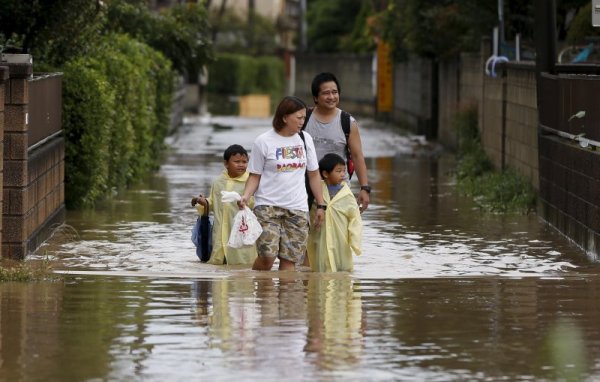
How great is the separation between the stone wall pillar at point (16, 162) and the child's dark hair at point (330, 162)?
2.65 metres

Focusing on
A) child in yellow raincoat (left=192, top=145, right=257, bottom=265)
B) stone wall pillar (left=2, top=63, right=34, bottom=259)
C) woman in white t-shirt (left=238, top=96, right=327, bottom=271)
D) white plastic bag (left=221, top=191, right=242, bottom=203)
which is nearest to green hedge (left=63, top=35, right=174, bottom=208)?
stone wall pillar (left=2, top=63, right=34, bottom=259)

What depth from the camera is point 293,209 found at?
42.0ft

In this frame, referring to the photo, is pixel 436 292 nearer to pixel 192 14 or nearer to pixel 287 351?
pixel 287 351

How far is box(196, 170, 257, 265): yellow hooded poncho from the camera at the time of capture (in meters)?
14.3

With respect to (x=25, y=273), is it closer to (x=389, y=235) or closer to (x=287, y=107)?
(x=287, y=107)

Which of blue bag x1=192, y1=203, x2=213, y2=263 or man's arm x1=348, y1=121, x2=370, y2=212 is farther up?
man's arm x1=348, y1=121, x2=370, y2=212

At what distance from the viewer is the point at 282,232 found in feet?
42.3

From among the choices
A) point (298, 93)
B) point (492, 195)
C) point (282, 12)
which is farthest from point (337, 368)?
point (282, 12)

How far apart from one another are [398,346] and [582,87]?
7.13 m

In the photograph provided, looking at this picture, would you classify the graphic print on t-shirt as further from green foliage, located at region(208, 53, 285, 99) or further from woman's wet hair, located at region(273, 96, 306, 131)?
green foliage, located at region(208, 53, 285, 99)

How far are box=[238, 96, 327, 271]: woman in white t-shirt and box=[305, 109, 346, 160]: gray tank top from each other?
0.57 m

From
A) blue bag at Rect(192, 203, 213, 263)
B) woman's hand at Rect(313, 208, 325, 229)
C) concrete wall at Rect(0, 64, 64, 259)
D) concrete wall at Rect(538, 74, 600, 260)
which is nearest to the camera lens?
woman's hand at Rect(313, 208, 325, 229)

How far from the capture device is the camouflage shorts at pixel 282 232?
12.8 metres

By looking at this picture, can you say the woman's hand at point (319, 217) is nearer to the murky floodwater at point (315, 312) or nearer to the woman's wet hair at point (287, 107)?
the murky floodwater at point (315, 312)
